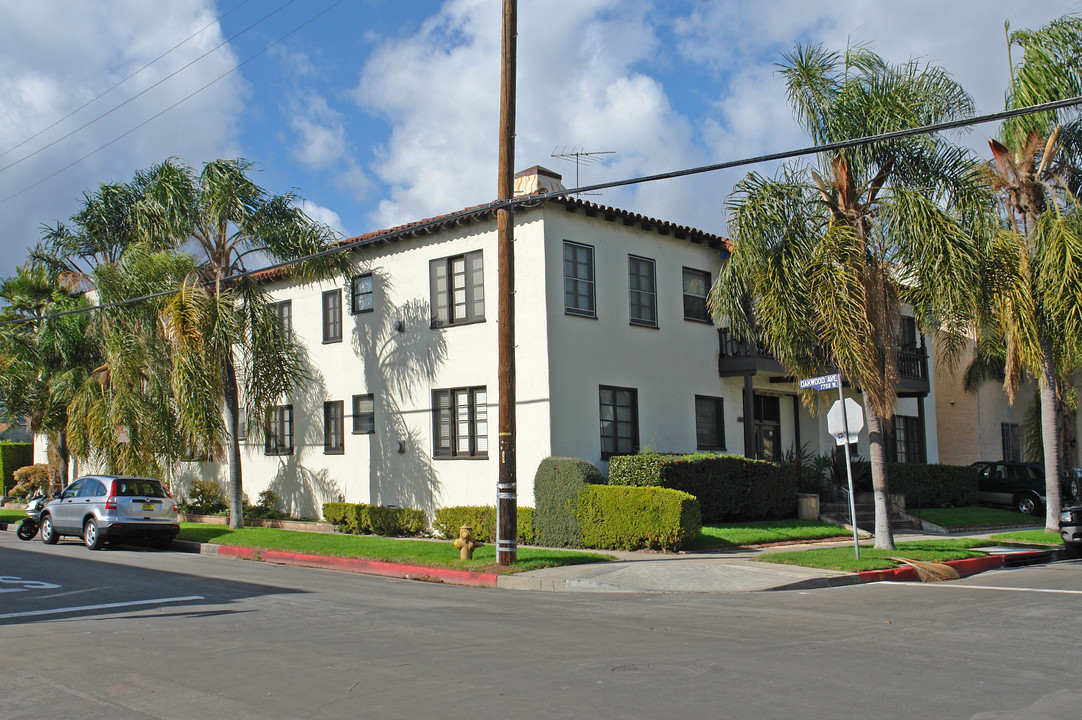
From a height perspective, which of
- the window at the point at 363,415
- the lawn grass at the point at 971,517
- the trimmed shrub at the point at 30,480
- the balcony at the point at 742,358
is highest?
the balcony at the point at 742,358

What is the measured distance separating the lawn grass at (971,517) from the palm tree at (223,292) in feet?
53.5

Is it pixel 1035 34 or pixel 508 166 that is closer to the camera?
pixel 508 166

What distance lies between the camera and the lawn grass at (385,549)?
48.1ft

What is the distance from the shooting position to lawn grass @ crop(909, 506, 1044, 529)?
77.7 feet

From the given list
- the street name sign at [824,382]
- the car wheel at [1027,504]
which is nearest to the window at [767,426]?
the car wheel at [1027,504]

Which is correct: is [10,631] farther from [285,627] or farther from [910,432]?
[910,432]

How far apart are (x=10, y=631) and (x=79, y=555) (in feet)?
30.6

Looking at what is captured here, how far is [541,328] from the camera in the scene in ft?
63.1

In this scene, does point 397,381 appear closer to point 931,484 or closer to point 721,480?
point 721,480

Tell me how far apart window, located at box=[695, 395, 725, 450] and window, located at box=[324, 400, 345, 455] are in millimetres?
9031

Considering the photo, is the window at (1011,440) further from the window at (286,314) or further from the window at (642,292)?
the window at (286,314)

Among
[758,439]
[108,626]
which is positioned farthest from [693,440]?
[108,626]

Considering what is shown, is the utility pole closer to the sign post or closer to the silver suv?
the sign post

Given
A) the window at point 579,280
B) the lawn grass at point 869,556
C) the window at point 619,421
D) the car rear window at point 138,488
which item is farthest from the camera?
the window at point 619,421
